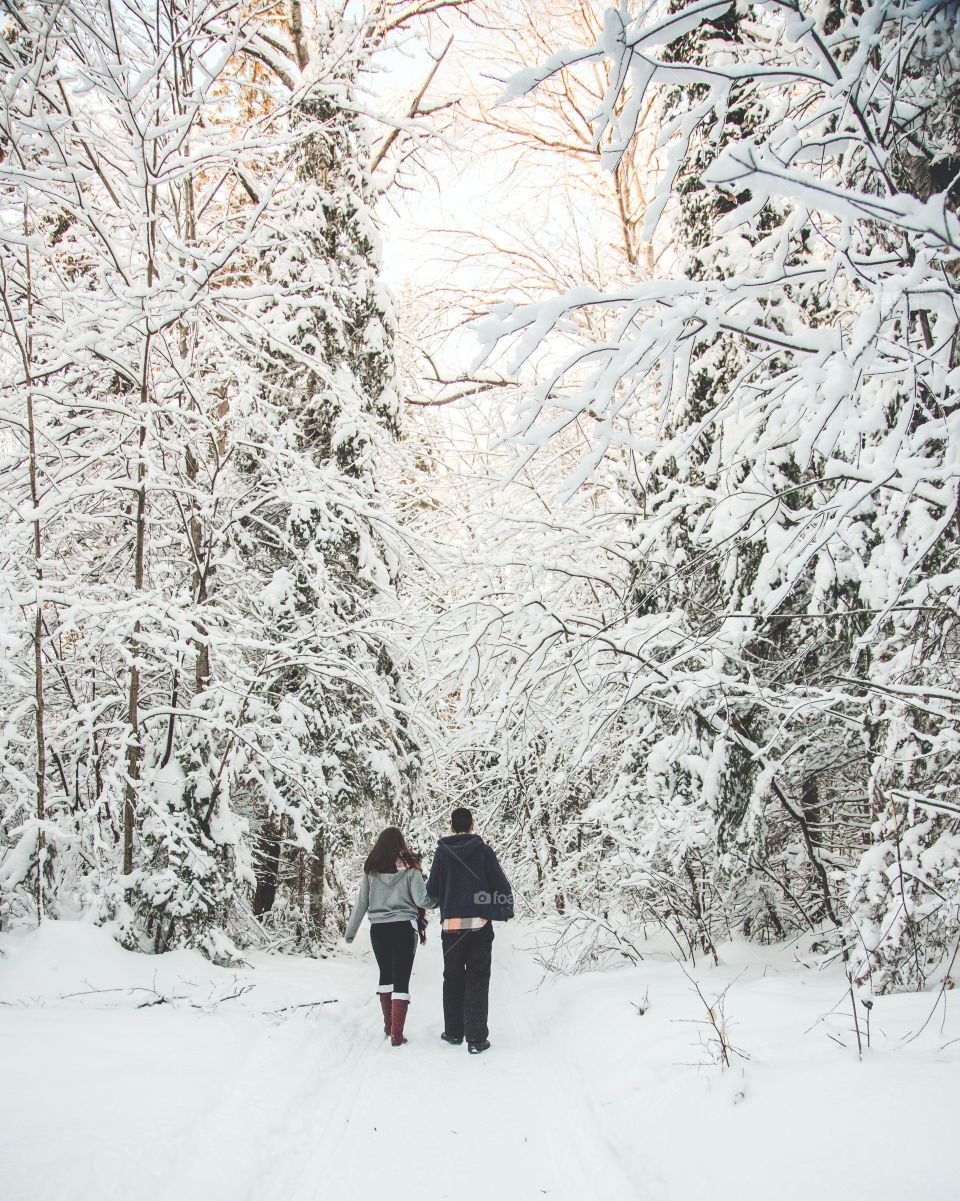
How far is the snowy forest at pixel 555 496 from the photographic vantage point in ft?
7.50

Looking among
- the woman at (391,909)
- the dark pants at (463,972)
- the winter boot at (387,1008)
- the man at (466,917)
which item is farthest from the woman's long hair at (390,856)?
the winter boot at (387,1008)

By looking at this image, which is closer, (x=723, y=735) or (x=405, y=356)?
(x=723, y=735)

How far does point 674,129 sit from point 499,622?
3652 mm

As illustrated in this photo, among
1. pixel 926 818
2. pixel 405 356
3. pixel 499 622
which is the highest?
pixel 405 356

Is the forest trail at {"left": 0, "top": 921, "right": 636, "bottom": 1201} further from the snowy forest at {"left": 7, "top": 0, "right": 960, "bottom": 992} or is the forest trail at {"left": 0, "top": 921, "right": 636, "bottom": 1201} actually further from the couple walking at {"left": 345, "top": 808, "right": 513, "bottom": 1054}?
the snowy forest at {"left": 7, "top": 0, "right": 960, "bottom": 992}

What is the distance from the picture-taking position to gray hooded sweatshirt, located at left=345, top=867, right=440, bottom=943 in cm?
586

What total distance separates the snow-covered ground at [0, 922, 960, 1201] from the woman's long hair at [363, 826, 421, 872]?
1.16m

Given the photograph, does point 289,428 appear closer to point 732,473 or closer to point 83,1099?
point 732,473

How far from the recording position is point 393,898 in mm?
5902

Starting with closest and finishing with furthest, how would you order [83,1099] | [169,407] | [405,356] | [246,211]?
1. [83,1099]
2. [169,407]
3. [246,211]
4. [405,356]

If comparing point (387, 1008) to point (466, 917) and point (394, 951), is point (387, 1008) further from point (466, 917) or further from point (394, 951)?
point (466, 917)

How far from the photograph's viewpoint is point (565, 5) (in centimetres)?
971

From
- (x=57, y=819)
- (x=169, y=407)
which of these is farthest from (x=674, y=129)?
(x=57, y=819)

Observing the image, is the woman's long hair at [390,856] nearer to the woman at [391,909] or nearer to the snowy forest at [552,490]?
the woman at [391,909]
